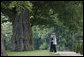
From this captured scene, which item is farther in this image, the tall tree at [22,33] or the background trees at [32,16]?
the tall tree at [22,33]

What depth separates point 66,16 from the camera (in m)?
30.4

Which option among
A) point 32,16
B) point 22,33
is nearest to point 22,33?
point 22,33

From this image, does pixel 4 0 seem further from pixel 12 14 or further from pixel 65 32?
pixel 65 32

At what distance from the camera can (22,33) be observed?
3219cm

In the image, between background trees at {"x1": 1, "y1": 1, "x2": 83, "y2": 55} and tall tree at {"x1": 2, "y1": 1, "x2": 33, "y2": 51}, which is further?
tall tree at {"x1": 2, "y1": 1, "x2": 33, "y2": 51}

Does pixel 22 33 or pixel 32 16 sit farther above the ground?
pixel 32 16

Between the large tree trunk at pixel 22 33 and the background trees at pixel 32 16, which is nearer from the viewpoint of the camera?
the background trees at pixel 32 16

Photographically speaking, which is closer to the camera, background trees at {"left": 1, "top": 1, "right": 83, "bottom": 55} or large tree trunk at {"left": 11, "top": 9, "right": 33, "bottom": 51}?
background trees at {"left": 1, "top": 1, "right": 83, "bottom": 55}

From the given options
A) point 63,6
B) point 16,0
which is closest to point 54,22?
point 63,6

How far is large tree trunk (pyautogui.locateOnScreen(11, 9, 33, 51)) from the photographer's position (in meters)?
32.1

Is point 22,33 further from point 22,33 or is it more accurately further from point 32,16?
point 32,16

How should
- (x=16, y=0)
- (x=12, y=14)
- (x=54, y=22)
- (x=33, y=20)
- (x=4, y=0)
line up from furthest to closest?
(x=54, y=22), (x=33, y=20), (x=12, y=14), (x=4, y=0), (x=16, y=0)

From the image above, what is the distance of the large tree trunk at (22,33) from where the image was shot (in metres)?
32.1

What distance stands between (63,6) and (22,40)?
7.43m
